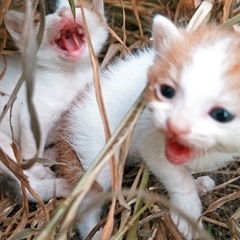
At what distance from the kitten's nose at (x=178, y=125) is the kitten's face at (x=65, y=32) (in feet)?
2.80

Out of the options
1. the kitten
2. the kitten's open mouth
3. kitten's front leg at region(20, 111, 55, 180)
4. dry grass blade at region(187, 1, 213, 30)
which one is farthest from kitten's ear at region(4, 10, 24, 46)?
dry grass blade at region(187, 1, 213, 30)

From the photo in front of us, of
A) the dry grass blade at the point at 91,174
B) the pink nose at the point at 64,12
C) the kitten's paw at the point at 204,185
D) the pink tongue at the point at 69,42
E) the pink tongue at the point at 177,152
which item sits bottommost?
the kitten's paw at the point at 204,185

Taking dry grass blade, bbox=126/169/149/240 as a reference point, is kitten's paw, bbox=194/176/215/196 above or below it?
below

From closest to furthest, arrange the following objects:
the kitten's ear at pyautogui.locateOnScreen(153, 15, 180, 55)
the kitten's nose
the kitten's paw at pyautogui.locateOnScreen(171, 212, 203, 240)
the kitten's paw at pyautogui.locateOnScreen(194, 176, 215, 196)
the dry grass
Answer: the kitten's nose, the dry grass, the kitten's ear at pyautogui.locateOnScreen(153, 15, 180, 55), the kitten's paw at pyautogui.locateOnScreen(171, 212, 203, 240), the kitten's paw at pyautogui.locateOnScreen(194, 176, 215, 196)

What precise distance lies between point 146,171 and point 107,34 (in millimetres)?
749

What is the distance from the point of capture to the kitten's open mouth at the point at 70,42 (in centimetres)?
207

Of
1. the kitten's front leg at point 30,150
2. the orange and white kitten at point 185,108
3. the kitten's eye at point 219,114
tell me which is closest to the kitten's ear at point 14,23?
the kitten's front leg at point 30,150

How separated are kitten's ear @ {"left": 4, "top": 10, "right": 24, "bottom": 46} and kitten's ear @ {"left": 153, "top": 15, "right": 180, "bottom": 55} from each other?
2.51 feet

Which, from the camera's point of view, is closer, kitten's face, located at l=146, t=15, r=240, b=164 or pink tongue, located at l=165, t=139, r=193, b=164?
kitten's face, located at l=146, t=15, r=240, b=164

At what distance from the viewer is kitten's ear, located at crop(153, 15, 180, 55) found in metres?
1.54

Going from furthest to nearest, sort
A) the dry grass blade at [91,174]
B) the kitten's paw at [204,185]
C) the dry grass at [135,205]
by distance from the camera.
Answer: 1. the kitten's paw at [204,185]
2. the dry grass at [135,205]
3. the dry grass blade at [91,174]

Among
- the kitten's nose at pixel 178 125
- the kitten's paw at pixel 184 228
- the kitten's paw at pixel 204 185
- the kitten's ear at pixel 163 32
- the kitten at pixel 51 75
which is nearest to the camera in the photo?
the kitten's nose at pixel 178 125

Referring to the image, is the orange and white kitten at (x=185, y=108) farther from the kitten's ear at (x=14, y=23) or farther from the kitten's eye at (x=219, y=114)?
the kitten's ear at (x=14, y=23)

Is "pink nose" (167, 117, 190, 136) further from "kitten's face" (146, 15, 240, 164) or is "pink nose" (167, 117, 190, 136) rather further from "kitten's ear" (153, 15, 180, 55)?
→ "kitten's ear" (153, 15, 180, 55)
